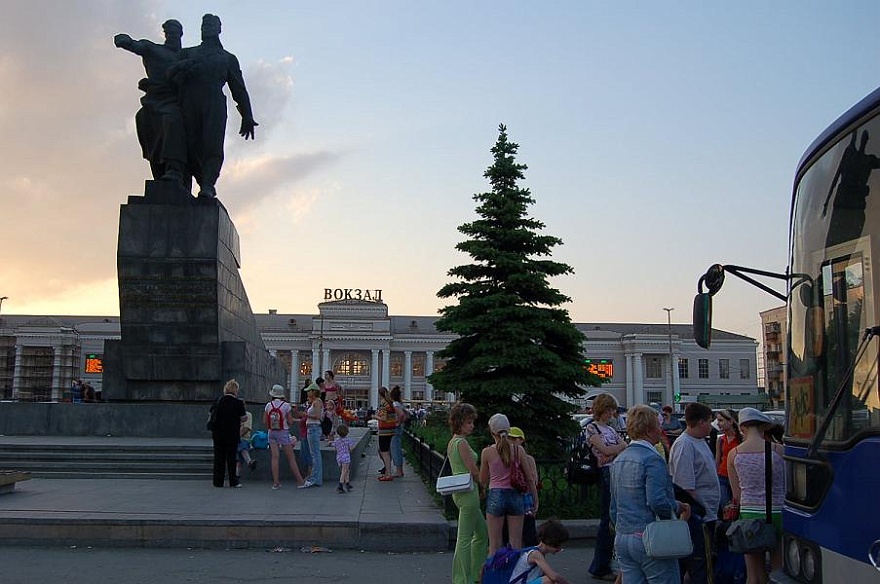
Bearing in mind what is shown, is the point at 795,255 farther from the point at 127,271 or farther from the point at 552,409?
the point at 127,271

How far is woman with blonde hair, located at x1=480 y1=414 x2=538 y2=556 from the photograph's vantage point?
6.47 meters

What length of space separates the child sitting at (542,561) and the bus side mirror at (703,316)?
1385 millimetres

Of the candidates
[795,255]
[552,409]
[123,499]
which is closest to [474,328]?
[552,409]

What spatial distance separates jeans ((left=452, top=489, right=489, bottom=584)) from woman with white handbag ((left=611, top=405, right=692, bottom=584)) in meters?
1.73

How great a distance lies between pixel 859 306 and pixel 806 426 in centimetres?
68

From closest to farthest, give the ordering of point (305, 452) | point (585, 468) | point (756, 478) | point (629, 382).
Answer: point (756, 478) → point (585, 468) → point (305, 452) → point (629, 382)

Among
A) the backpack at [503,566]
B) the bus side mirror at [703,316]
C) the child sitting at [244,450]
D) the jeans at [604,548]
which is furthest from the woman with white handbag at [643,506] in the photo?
the child sitting at [244,450]

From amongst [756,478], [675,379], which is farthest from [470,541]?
[675,379]

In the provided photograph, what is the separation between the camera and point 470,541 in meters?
6.57

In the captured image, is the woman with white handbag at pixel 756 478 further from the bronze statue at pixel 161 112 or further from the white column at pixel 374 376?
the white column at pixel 374 376

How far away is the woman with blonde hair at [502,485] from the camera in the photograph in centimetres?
647

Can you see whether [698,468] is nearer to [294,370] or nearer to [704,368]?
[294,370]

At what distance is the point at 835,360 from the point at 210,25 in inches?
609

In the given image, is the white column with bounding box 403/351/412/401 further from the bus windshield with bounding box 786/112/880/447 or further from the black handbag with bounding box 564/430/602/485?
the bus windshield with bounding box 786/112/880/447
